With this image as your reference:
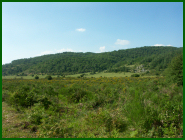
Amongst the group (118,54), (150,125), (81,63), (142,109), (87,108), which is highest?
(118,54)

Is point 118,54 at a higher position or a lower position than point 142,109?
higher

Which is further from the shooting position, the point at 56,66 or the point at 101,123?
the point at 56,66

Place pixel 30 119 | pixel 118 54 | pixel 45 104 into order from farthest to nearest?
pixel 118 54, pixel 45 104, pixel 30 119

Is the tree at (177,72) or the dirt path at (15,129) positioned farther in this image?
the tree at (177,72)

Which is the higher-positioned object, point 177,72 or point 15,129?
point 177,72

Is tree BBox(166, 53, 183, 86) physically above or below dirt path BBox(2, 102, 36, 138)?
above

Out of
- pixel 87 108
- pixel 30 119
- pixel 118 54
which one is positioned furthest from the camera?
pixel 118 54

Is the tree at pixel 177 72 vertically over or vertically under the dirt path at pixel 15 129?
over

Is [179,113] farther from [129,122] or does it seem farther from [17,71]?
[17,71]

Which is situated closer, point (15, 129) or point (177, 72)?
point (15, 129)

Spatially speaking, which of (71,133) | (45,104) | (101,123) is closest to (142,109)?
(101,123)

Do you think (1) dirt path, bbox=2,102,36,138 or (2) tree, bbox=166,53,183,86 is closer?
(1) dirt path, bbox=2,102,36,138

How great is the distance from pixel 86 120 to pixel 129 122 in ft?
5.71

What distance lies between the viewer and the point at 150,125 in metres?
4.00
